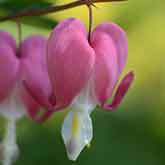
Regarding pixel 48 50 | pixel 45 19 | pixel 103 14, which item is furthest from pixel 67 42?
pixel 103 14

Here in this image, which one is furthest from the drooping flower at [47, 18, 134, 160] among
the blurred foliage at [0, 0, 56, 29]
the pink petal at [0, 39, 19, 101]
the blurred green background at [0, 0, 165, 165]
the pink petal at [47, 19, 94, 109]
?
the blurred green background at [0, 0, 165, 165]

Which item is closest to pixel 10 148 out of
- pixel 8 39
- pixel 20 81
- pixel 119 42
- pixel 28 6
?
pixel 20 81

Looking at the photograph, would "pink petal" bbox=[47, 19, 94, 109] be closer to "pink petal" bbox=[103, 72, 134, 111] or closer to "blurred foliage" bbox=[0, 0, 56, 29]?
"pink petal" bbox=[103, 72, 134, 111]

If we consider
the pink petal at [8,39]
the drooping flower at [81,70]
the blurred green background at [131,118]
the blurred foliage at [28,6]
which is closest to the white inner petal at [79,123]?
the drooping flower at [81,70]

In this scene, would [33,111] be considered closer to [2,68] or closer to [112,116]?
[2,68]

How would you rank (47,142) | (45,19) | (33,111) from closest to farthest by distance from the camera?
1. (33,111)
2. (45,19)
3. (47,142)

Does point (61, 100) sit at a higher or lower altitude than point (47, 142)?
higher
